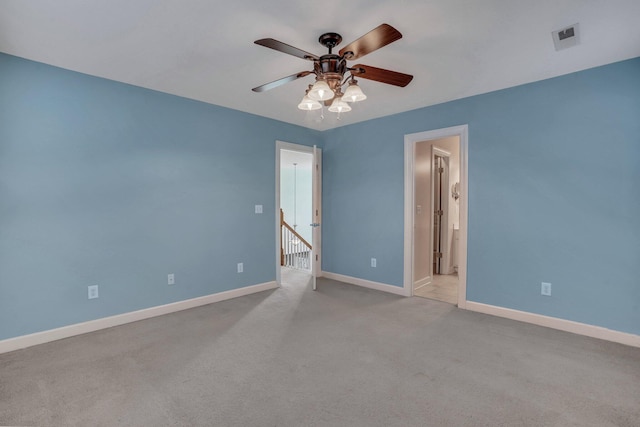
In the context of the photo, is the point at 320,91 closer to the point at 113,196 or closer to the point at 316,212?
the point at 113,196

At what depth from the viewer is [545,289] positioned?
124 inches

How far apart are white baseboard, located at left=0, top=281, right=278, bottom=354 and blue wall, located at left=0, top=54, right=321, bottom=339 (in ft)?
0.20

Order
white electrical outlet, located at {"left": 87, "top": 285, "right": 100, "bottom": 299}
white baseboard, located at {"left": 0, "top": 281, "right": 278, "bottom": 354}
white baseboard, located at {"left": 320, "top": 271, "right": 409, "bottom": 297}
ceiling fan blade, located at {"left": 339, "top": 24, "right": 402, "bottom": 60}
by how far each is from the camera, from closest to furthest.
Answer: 1. ceiling fan blade, located at {"left": 339, "top": 24, "right": 402, "bottom": 60}
2. white baseboard, located at {"left": 0, "top": 281, "right": 278, "bottom": 354}
3. white electrical outlet, located at {"left": 87, "top": 285, "right": 100, "bottom": 299}
4. white baseboard, located at {"left": 320, "top": 271, "right": 409, "bottom": 297}

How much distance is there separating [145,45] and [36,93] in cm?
120

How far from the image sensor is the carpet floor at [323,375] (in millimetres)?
1837

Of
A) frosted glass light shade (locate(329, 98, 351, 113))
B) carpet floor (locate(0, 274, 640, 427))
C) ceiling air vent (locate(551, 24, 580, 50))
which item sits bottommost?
carpet floor (locate(0, 274, 640, 427))

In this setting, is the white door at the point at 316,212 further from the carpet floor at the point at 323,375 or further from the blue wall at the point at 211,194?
the carpet floor at the point at 323,375

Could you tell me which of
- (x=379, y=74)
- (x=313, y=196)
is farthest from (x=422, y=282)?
(x=379, y=74)

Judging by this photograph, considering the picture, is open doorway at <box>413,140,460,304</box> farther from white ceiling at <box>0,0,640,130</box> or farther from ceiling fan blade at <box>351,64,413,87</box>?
ceiling fan blade at <box>351,64,413,87</box>

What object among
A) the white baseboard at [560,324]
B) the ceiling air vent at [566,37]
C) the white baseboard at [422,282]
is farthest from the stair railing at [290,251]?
the ceiling air vent at [566,37]

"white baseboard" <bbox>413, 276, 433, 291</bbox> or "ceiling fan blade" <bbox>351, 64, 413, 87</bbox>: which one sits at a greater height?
"ceiling fan blade" <bbox>351, 64, 413, 87</bbox>

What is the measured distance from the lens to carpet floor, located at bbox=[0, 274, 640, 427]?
1.84 meters

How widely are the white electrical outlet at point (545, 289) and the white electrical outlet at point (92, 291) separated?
4.49m

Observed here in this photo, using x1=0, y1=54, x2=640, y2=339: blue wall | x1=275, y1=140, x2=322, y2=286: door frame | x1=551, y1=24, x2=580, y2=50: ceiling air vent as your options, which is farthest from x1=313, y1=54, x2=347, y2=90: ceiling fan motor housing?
x1=275, y1=140, x2=322, y2=286: door frame
